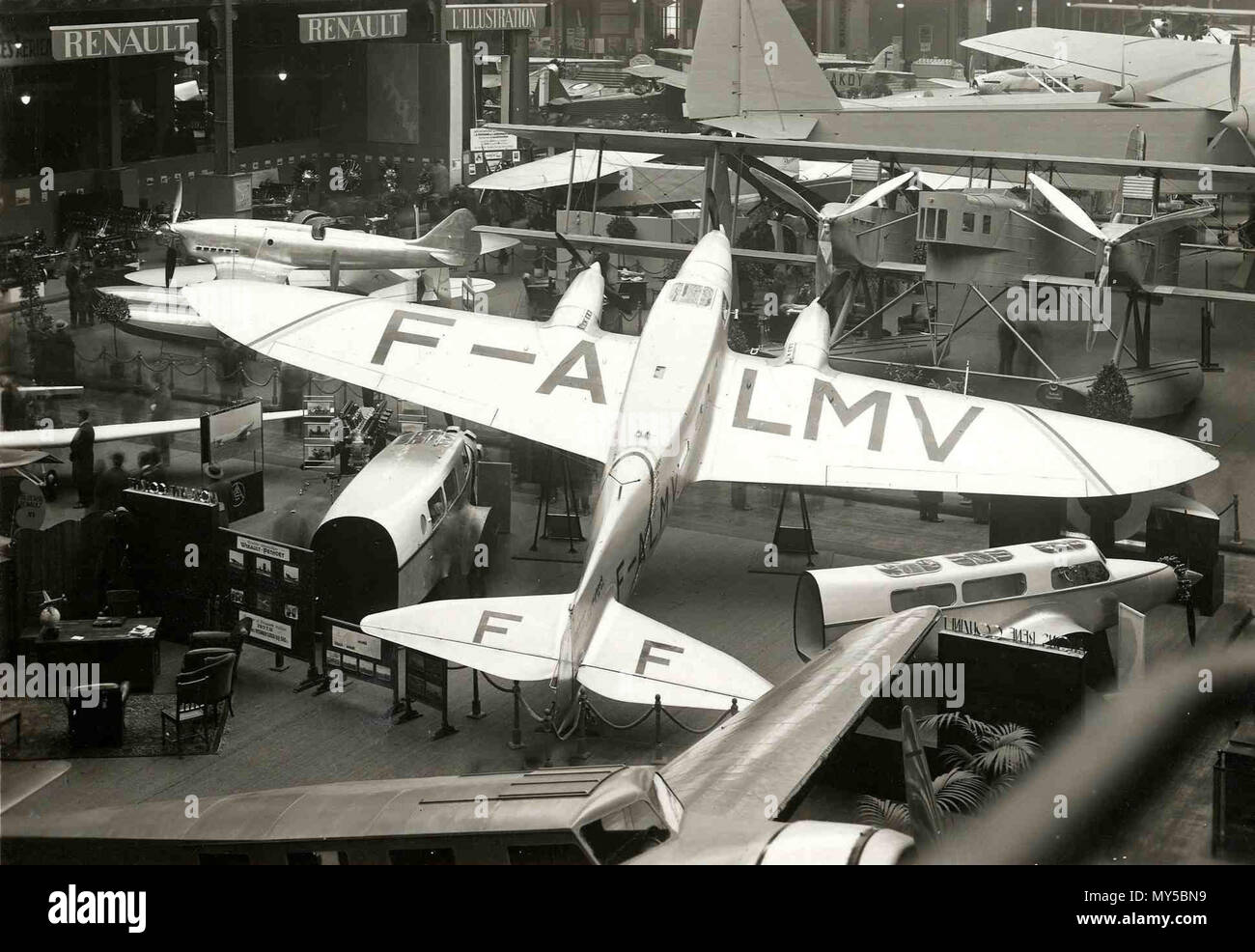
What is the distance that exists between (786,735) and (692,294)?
10.6 m

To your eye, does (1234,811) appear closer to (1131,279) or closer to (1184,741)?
(1184,741)

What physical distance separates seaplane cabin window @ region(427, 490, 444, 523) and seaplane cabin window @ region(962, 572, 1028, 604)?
627 centimetres

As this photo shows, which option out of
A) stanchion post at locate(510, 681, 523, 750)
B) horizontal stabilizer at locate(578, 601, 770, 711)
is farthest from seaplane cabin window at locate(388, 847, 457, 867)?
stanchion post at locate(510, 681, 523, 750)

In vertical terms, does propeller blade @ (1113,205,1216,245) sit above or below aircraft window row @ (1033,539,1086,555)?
above

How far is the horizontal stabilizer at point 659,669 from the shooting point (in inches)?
490

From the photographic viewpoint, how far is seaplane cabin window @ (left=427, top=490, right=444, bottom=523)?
1684cm

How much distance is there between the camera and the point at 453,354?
64.5 feet

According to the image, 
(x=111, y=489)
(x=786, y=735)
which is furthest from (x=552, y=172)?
(x=786, y=735)

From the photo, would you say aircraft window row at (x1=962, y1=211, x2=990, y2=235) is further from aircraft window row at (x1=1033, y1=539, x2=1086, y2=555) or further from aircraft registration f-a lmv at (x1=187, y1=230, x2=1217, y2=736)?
aircraft window row at (x1=1033, y1=539, x2=1086, y2=555)

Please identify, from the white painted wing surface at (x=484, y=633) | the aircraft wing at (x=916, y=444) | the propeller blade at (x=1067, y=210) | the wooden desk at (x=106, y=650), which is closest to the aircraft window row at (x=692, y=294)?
the aircraft wing at (x=916, y=444)

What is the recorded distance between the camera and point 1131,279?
23203 mm

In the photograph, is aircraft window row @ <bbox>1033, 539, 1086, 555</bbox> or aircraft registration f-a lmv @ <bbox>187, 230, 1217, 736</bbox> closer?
aircraft registration f-a lmv @ <bbox>187, 230, 1217, 736</bbox>

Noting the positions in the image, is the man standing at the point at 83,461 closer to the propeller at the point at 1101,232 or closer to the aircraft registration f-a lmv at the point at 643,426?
the aircraft registration f-a lmv at the point at 643,426
